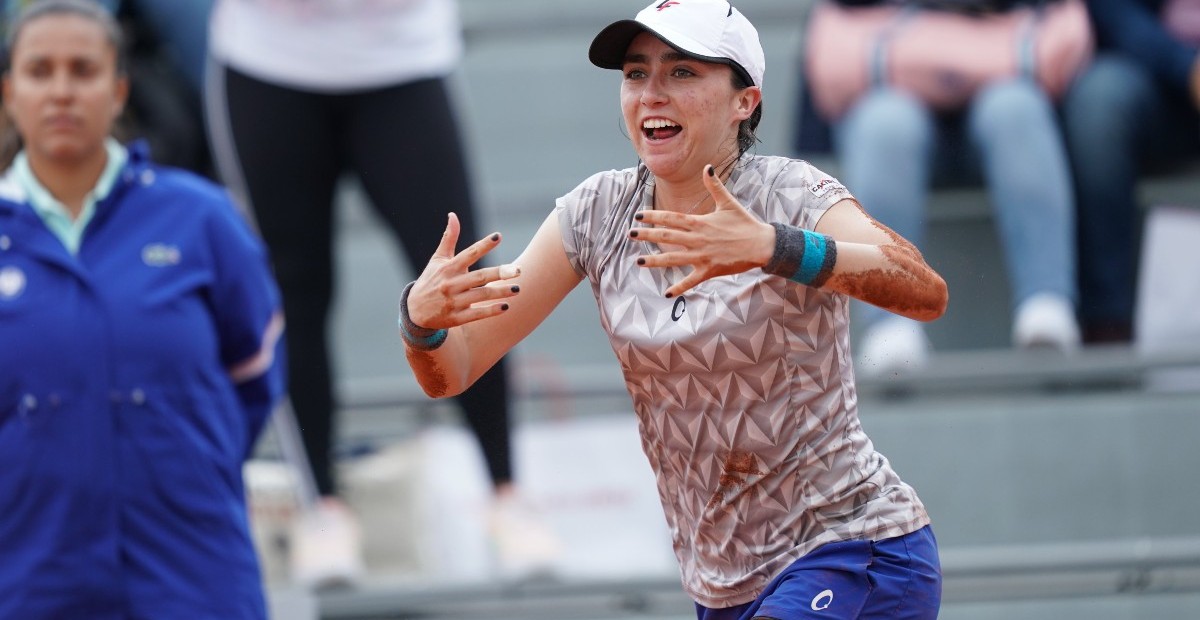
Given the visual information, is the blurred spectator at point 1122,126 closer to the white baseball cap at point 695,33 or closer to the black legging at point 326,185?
the black legging at point 326,185

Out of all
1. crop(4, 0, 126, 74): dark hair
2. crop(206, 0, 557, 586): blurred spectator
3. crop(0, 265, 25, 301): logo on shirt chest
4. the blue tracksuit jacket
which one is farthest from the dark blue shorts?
crop(4, 0, 126, 74): dark hair

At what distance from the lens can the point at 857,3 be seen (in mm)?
5422

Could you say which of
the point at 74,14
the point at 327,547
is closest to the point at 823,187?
the point at 74,14

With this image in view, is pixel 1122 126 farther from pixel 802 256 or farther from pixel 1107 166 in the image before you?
pixel 802 256

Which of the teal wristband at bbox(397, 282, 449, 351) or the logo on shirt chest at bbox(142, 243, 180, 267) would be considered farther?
the logo on shirt chest at bbox(142, 243, 180, 267)

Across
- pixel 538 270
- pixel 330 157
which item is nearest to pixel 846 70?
pixel 330 157

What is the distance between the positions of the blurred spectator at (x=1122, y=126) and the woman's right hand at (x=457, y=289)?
3.02 metres

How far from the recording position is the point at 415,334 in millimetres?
2803

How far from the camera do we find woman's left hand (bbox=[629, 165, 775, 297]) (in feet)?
8.32

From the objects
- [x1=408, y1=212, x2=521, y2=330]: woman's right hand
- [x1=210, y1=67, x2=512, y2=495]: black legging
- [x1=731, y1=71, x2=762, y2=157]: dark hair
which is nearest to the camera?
[x1=408, y1=212, x2=521, y2=330]: woman's right hand

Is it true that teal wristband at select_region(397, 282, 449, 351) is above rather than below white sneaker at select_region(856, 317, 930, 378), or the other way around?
above

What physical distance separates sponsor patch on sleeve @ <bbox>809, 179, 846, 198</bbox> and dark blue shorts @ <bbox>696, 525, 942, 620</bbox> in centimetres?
56

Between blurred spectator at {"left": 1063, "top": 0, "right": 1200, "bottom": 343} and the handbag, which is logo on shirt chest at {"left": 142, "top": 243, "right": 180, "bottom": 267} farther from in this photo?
blurred spectator at {"left": 1063, "top": 0, "right": 1200, "bottom": 343}

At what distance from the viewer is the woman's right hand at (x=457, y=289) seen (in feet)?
8.87
